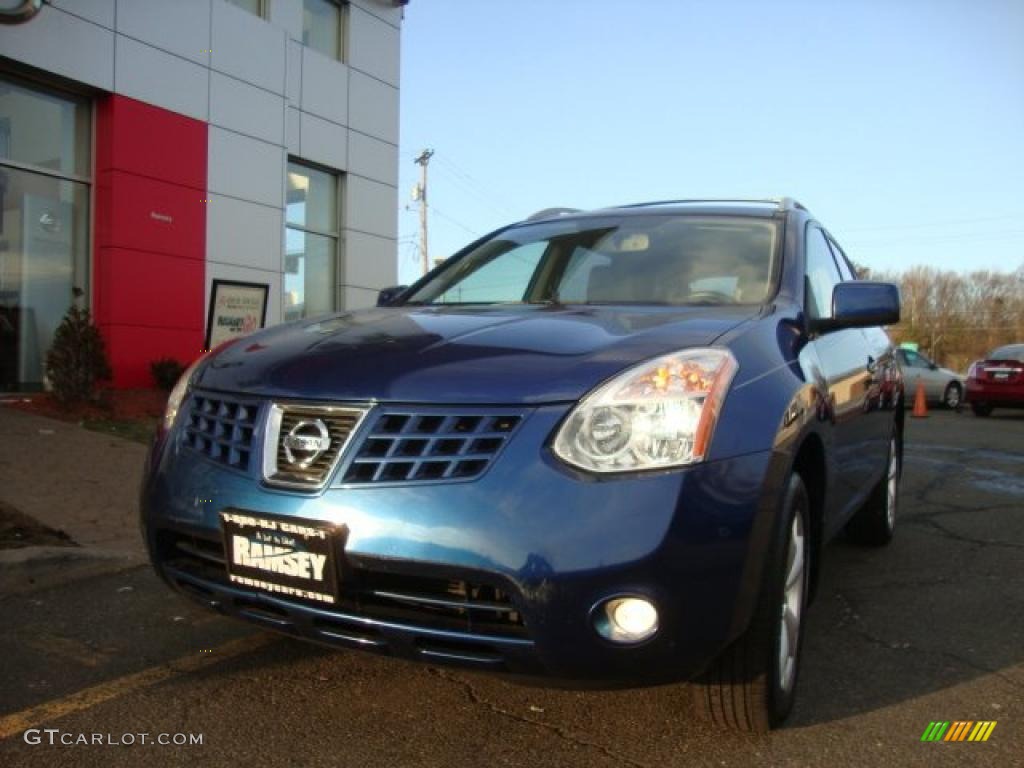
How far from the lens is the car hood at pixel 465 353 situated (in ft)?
6.89

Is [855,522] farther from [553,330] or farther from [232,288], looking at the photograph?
[232,288]

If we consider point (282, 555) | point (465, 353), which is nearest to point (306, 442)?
point (282, 555)

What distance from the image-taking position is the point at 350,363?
7.49 feet

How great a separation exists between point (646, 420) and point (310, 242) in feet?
39.6

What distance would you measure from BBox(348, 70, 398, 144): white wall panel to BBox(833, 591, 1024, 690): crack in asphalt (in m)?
11.7

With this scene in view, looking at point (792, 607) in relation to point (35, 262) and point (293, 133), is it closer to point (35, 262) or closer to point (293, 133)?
point (35, 262)

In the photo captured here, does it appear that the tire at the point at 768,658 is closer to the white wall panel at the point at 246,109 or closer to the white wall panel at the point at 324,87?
the white wall panel at the point at 246,109

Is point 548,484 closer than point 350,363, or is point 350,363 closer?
point 548,484

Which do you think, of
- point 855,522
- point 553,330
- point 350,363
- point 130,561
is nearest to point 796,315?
point 553,330

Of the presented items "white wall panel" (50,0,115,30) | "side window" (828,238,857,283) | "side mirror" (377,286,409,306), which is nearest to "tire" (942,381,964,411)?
"side window" (828,238,857,283)

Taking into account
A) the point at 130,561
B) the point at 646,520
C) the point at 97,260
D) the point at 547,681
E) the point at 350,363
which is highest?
the point at 97,260

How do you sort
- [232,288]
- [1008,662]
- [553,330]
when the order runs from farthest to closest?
[232,288] < [1008,662] < [553,330]

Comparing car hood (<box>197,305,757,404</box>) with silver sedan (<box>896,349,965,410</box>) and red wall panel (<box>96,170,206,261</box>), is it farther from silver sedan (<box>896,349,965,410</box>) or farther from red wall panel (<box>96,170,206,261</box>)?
silver sedan (<box>896,349,965,410</box>)

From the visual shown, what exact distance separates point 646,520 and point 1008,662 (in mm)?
1964
